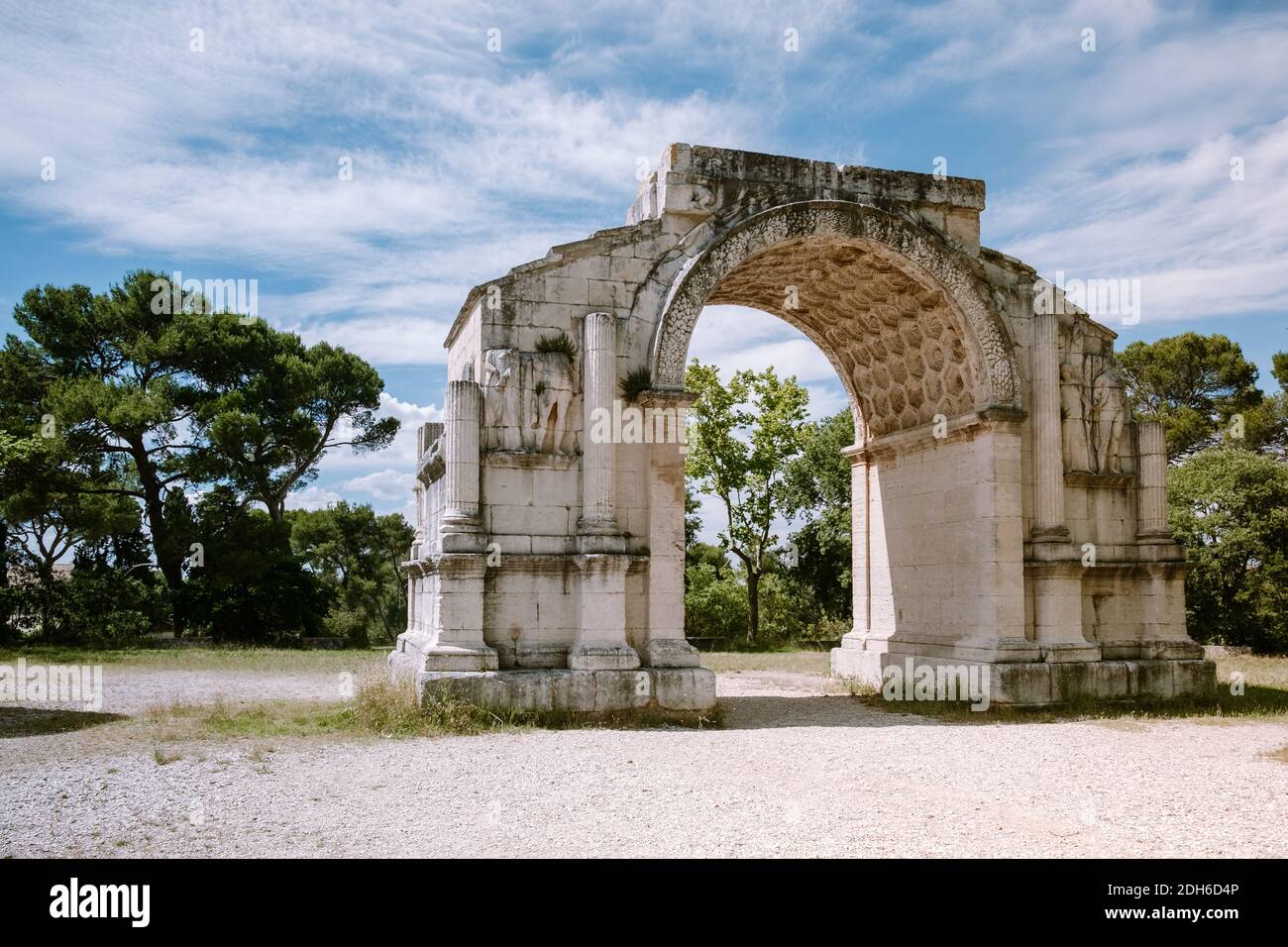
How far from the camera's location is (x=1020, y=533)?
12.2 metres

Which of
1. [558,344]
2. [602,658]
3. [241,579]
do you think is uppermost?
[558,344]

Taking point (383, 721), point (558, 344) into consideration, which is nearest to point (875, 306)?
point (558, 344)

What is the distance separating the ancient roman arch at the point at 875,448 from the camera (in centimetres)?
Answer: 1072

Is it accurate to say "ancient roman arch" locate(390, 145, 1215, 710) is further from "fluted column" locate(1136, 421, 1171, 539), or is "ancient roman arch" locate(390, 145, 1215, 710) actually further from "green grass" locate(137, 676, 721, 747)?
"green grass" locate(137, 676, 721, 747)

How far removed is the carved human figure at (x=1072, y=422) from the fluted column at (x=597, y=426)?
5848 mm

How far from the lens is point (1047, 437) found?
12508 mm

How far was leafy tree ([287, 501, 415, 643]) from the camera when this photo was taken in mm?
37875

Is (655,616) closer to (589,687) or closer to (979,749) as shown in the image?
(589,687)

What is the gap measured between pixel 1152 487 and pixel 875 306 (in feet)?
13.6

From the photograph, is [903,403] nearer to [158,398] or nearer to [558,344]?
[558,344]

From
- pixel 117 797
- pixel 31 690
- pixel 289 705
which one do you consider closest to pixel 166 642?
pixel 31 690

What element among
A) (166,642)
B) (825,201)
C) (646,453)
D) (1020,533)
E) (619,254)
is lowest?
(166,642)

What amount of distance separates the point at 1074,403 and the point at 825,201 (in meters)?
4.16

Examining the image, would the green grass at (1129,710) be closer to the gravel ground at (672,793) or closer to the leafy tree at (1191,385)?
the gravel ground at (672,793)
